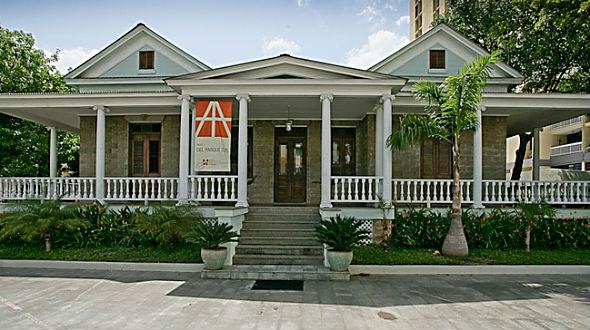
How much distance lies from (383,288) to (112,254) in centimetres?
629

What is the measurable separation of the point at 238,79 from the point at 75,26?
12.3ft

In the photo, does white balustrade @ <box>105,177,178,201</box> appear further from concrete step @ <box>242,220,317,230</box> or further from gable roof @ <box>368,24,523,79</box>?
gable roof @ <box>368,24,523,79</box>

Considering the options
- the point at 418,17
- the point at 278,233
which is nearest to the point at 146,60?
the point at 278,233

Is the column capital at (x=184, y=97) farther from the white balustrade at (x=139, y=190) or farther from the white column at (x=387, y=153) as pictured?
the white column at (x=387, y=153)

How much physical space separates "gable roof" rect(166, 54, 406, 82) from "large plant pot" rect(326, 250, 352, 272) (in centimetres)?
447

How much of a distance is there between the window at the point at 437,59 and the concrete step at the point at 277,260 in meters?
8.32

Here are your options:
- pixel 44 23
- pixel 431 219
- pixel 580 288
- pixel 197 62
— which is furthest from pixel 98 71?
pixel 580 288

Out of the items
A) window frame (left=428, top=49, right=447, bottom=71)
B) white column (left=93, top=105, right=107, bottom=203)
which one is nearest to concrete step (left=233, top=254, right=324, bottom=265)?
white column (left=93, top=105, right=107, bottom=203)

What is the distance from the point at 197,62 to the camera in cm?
1366

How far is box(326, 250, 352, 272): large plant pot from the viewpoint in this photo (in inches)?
312

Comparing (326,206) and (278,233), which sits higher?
(326,206)

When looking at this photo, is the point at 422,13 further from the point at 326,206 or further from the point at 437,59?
the point at 326,206

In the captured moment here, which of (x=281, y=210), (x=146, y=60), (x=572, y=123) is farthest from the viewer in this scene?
(x=572, y=123)

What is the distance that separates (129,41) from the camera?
13664mm
